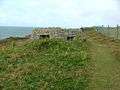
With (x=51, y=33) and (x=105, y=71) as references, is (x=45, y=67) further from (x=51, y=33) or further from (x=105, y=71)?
(x=51, y=33)

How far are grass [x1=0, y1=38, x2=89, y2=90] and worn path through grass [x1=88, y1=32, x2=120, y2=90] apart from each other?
540mm

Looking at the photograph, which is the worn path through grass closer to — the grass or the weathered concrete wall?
the grass

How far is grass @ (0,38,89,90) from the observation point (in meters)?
16.6

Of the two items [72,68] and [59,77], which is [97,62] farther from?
[59,77]

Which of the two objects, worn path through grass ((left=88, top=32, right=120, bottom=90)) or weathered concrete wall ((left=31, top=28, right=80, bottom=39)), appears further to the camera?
weathered concrete wall ((left=31, top=28, right=80, bottom=39))

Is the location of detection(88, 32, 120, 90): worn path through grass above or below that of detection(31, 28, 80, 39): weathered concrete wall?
below

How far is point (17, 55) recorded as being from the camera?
2362cm

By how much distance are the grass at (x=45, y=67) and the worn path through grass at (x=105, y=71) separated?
54cm

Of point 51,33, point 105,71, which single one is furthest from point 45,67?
point 51,33

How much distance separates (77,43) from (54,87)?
13.4m

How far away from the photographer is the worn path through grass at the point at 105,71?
53.7 ft

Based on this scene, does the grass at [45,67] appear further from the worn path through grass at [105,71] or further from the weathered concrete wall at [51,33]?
the weathered concrete wall at [51,33]

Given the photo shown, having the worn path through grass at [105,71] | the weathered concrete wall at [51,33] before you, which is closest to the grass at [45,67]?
the worn path through grass at [105,71]

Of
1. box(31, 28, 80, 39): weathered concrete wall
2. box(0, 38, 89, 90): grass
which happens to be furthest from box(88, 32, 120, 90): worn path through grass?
box(31, 28, 80, 39): weathered concrete wall
